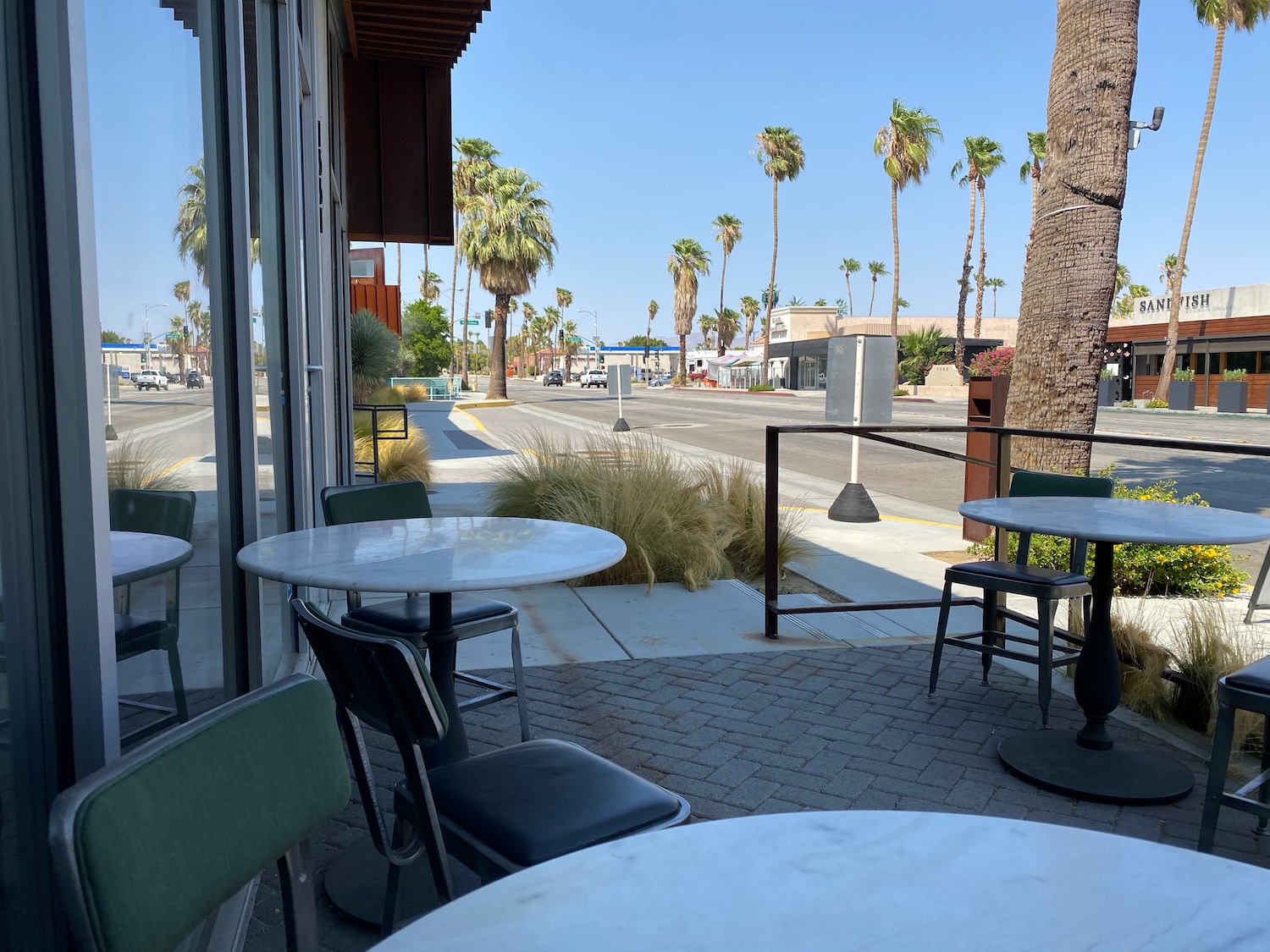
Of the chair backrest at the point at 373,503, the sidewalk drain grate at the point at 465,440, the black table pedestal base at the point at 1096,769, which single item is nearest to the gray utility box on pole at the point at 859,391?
the black table pedestal base at the point at 1096,769

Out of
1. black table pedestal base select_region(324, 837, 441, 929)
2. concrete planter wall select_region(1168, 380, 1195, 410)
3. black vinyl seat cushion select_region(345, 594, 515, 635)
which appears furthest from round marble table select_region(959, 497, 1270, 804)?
concrete planter wall select_region(1168, 380, 1195, 410)

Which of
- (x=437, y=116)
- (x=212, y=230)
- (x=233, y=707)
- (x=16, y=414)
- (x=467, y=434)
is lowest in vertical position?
(x=467, y=434)

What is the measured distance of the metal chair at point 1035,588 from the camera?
14.3 feet

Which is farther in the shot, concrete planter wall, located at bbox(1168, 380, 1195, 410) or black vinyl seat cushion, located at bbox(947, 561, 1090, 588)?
concrete planter wall, located at bbox(1168, 380, 1195, 410)

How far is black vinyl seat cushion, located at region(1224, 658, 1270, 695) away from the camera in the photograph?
294 cm

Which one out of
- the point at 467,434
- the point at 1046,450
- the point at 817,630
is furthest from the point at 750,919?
the point at 467,434

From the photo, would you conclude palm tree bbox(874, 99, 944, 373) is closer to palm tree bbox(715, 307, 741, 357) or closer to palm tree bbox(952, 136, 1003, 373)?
palm tree bbox(952, 136, 1003, 373)

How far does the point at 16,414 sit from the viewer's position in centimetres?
152

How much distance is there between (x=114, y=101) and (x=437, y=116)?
8.53m

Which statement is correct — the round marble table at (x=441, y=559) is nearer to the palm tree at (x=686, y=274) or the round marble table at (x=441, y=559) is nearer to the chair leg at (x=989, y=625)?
the chair leg at (x=989, y=625)

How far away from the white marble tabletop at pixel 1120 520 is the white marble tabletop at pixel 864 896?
2.56m

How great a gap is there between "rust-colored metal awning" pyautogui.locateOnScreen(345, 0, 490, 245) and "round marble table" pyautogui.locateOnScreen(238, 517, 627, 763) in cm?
711

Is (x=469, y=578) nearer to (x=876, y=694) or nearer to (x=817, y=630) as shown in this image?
(x=876, y=694)

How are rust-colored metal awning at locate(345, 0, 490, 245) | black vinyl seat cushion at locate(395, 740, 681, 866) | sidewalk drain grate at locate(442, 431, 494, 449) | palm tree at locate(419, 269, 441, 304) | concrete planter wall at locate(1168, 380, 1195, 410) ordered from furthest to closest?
palm tree at locate(419, 269, 441, 304)
concrete planter wall at locate(1168, 380, 1195, 410)
sidewalk drain grate at locate(442, 431, 494, 449)
rust-colored metal awning at locate(345, 0, 490, 245)
black vinyl seat cushion at locate(395, 740, 681, 866)
